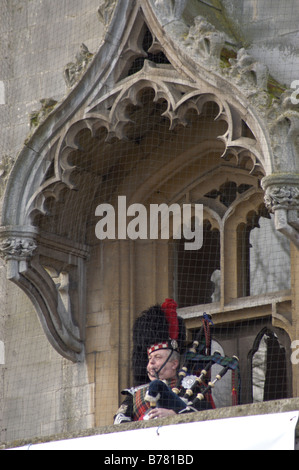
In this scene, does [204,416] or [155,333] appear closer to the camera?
[204,416]

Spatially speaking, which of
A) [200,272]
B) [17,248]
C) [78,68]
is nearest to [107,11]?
[78,68]

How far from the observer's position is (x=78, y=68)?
10.8 meters

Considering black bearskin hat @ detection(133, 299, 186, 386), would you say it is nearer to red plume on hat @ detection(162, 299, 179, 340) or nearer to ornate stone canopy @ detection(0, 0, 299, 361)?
red plume on hat @ detection(162, 299, 179, 340)

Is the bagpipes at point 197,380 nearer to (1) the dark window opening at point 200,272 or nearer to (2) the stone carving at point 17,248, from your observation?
(1) the dark window opening at point 200,272

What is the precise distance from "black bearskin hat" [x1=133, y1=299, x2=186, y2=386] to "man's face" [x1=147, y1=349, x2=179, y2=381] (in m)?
0.06

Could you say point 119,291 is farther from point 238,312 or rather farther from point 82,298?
point 238,312

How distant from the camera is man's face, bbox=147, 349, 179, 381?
411 inches

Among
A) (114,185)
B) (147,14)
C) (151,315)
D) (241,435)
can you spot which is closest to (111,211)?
(114,185)

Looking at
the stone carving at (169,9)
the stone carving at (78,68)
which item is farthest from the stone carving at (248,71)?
the stone carving at (78,68)

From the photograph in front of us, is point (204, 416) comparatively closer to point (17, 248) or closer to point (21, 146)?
point (17, 248)

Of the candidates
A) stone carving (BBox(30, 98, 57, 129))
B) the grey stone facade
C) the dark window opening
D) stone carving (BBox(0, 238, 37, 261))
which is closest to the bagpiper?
the grey stone facade

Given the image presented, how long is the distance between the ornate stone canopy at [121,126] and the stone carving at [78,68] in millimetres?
11

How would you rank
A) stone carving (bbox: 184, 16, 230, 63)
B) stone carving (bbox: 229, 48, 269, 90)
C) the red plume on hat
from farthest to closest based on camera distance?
the red plume on hat
stone carving (bbox: 184, 16, 230, 63)
stone carving (bbox: 229, 48, 269, 90)

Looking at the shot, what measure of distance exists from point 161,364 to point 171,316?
1.61 ft
